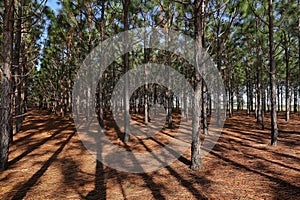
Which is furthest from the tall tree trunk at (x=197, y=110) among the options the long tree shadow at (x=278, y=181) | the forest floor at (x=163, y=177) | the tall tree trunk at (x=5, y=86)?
the tall tree trunk at (x=5, y=86)

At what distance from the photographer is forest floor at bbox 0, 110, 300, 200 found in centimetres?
436

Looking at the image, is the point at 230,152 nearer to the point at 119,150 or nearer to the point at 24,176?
A: the point at 119,150

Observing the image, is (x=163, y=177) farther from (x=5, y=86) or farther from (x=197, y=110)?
(x=5, y=86)

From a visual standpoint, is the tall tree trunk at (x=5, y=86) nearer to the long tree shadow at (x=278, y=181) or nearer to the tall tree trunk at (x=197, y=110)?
the tall tree trunk at (x=197, y=110)

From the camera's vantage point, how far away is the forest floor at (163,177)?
436 cm

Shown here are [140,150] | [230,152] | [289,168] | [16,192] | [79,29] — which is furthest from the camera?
[79,29]

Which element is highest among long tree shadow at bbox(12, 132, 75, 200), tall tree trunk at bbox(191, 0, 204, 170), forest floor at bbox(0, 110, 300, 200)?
tall tree trunk at bbox(191, 0, 204, 170)

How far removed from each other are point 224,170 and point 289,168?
1.75 metres

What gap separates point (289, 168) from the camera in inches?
218

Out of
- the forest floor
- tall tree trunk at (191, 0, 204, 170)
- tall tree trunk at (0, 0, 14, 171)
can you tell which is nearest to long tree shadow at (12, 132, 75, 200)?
the forest floor

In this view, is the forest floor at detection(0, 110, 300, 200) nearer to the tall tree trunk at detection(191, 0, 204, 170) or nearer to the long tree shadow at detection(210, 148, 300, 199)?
the long tree shadow at detection(210, 148, 300, 199)

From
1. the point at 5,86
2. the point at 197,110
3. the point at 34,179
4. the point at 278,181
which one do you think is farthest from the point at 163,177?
the point at 5,86

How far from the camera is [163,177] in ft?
17.5

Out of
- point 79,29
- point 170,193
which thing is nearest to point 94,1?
point 79,29
